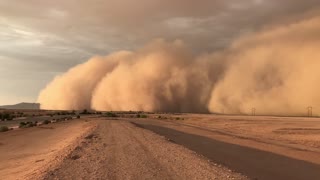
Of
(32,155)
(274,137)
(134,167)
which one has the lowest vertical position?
(32,155)

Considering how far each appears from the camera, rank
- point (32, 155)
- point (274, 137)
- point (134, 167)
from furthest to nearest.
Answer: point (274, 137)
point (32, 155)
point (134, 167)

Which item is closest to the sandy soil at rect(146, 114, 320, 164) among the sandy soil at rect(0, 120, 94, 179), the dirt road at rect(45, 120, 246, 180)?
the dirt road at rect(45, 120, 246, 180)

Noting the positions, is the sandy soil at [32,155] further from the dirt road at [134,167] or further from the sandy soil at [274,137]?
the sandy soil at [274,137]

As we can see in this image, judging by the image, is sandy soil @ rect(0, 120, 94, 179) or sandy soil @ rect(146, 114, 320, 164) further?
sandy soil @ rect(146, 114, 320, 164)

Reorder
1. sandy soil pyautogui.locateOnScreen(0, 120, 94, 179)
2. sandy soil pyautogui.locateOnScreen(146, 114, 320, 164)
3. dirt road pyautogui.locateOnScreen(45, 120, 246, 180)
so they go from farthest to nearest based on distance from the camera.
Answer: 1. sandy soil pyautogui.locateOnScreen(146, 114, 320, 164)
2. sandy soil pyautogui.locateOnScreen(0, 120, 94, 179)
3. dirt road pyautogui.locateOnScreen(45, 120, 246, 180)

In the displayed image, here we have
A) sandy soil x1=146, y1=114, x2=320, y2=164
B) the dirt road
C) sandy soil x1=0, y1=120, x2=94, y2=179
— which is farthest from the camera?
sandy soil x1=146, y1=114, x2=320, y2=164

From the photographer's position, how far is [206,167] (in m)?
16.3

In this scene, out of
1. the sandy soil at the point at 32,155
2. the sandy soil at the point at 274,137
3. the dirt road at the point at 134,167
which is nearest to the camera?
the dirt road at the point at 134,167

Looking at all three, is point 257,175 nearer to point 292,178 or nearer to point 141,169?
point 292,178

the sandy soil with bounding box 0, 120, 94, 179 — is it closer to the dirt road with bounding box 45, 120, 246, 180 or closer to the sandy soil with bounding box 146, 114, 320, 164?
the dirt road with bounding box 45, 120, 246, 180

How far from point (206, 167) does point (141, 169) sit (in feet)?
8.94

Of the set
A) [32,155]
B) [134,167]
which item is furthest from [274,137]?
[134,167]

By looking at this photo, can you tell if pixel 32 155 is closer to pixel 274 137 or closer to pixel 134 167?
pixel 134 167

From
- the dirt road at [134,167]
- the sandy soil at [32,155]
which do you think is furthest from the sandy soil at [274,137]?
the sandy soil at [32,155]
